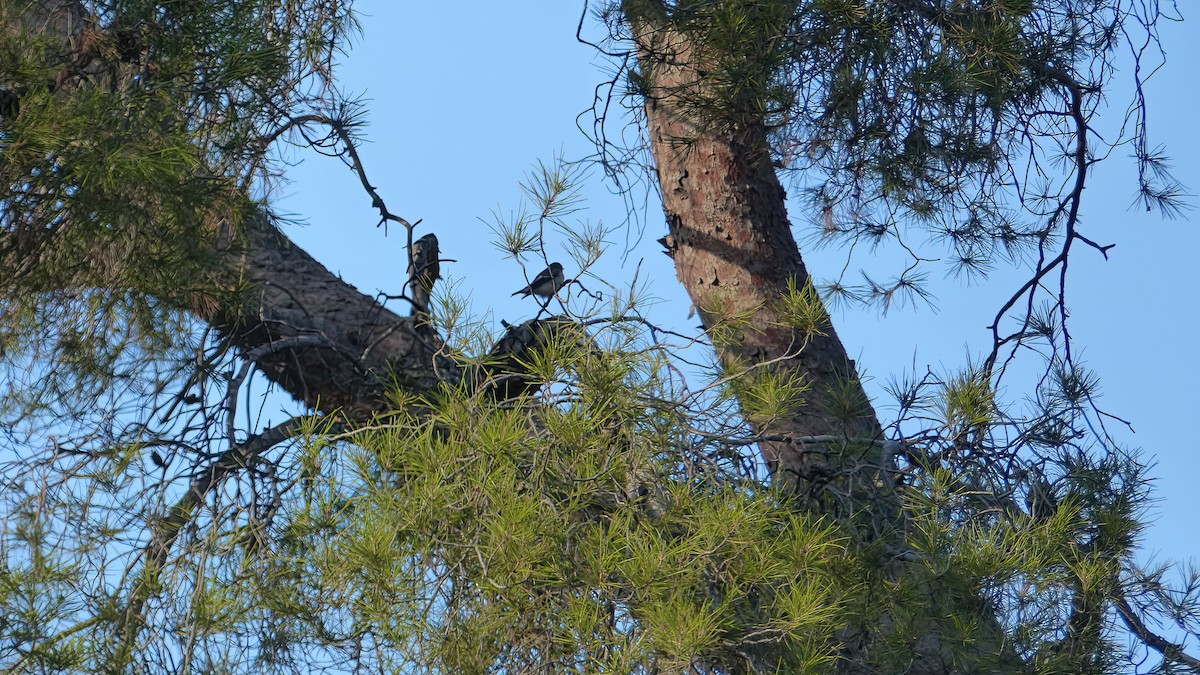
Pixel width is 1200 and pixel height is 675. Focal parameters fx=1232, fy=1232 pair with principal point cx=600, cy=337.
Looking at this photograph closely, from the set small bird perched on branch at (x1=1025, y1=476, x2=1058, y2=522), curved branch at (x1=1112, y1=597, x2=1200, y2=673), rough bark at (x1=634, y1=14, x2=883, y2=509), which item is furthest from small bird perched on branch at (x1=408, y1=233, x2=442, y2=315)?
curved branch at (x1=1112, y1=597, x2=1200, y2=673)

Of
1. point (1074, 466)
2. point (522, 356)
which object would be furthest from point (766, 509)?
point (522, 356)

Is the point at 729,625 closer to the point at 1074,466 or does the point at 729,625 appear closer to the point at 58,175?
the point at 1074,466

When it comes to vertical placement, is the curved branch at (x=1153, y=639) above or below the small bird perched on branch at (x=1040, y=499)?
below

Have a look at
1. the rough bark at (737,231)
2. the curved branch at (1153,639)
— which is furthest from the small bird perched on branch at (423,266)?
the curved branch at (1153,639)

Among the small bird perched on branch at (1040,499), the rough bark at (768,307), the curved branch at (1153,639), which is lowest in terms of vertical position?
the curved branch at (1153,639)

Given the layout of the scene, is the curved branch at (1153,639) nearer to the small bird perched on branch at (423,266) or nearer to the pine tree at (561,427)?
the pine tree at (561,427)

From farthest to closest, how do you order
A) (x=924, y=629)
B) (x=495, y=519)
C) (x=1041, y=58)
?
1. (x=1041, y=58)
2. (x=924, y=629)
3. (x=495, y=519)

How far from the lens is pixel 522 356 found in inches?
128

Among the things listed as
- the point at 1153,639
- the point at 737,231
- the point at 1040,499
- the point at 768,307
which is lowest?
the point at 1153,639

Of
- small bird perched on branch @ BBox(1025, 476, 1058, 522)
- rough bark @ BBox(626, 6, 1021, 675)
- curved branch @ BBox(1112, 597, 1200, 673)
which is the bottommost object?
curved branch @ BBox(1112, 597, 1200, 673)

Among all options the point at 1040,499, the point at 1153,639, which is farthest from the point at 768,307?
the point at 1153,639

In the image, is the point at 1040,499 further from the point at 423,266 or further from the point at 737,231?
the point at 423,266

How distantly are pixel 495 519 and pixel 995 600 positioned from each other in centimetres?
87

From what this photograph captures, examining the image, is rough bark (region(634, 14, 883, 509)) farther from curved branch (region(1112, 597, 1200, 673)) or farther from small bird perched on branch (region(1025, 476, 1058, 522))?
curved branch (region(1112, 597, 1200, 673))
